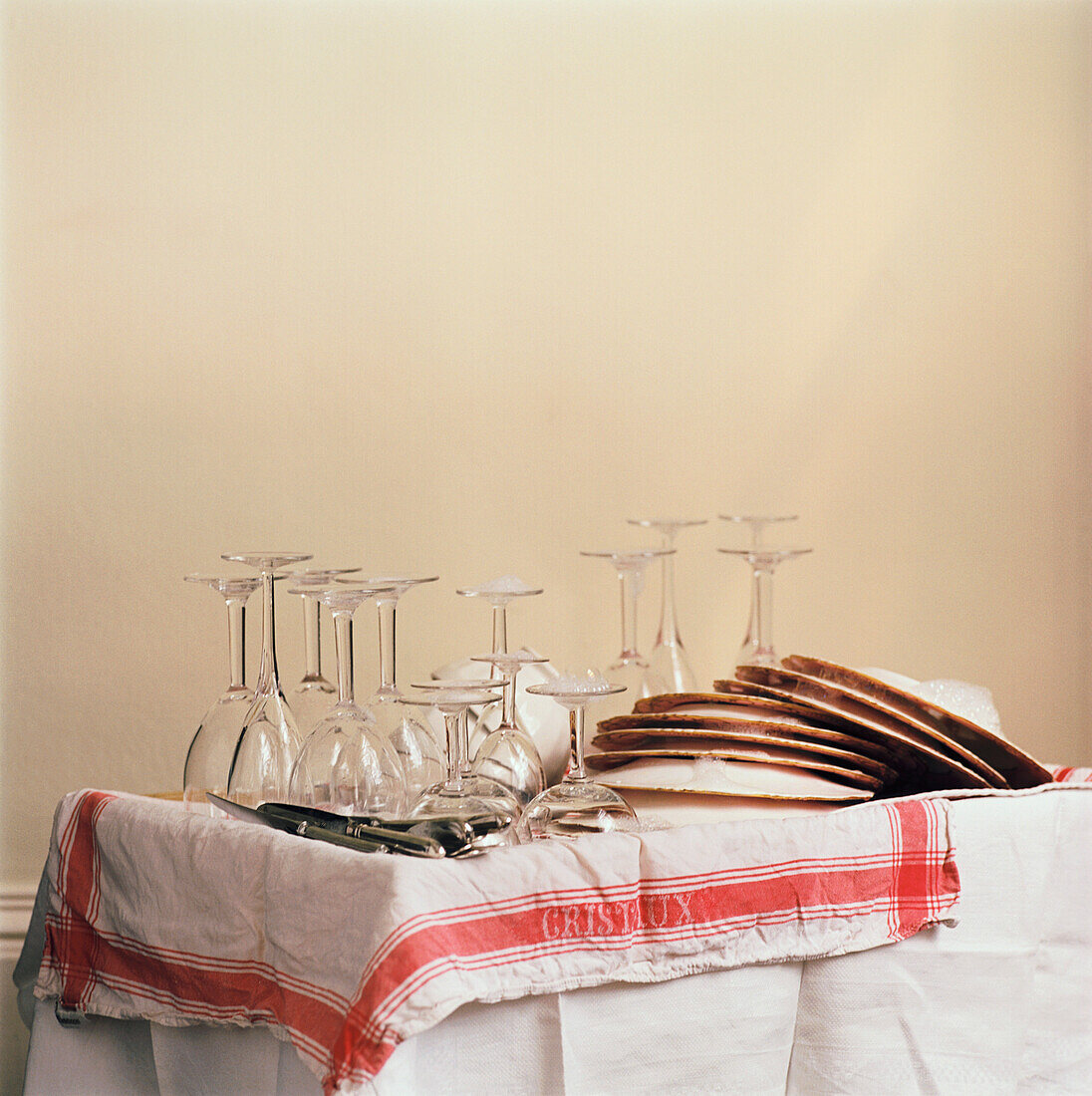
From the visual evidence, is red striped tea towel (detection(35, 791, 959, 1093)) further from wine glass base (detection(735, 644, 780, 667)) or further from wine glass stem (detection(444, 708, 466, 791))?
wine glass base (detection(735, 644, 780, 667))

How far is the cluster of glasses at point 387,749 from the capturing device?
0.94m

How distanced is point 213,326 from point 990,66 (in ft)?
4.14

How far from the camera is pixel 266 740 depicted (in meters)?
1.05

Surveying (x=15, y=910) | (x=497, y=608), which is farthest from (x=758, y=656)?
(x=15, y=910)

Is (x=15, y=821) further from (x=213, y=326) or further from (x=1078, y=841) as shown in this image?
(x=1078, y=841)

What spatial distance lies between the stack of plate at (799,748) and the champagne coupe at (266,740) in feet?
0.89

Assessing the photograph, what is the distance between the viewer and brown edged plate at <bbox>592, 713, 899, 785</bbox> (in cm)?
115

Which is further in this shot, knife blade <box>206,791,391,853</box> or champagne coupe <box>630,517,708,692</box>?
champagne coupe <box>630,517,708,692</box>

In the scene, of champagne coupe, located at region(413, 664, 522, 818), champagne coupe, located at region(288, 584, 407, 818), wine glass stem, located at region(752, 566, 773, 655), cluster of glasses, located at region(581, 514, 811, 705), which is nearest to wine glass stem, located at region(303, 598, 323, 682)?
champagne coupe, located at region(288, 584, 407, 818)

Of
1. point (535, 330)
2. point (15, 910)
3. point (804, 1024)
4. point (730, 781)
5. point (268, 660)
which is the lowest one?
point (15, 910)

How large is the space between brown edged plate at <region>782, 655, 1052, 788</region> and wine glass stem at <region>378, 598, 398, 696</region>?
1.32 feet

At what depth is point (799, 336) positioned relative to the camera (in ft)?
6.61

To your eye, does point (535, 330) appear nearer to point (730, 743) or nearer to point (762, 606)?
point (762, 606)

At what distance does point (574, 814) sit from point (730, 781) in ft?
0.70
